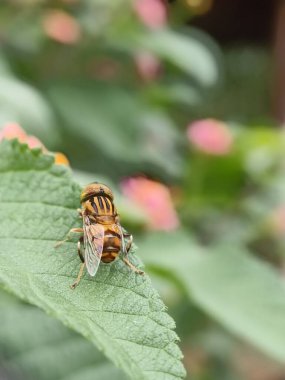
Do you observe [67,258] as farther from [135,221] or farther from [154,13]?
[154,13]

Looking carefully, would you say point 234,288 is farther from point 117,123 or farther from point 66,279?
point 117,123

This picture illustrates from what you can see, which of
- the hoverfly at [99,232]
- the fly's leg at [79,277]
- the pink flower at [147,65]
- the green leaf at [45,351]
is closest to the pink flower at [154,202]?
the green leaf at [45,351]

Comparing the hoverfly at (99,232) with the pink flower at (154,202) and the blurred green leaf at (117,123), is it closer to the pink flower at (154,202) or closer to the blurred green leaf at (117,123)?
the pink flower at (154,202)

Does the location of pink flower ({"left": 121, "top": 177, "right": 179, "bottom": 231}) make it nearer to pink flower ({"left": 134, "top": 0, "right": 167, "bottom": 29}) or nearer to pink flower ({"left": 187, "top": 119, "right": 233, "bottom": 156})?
pink flower ({"left": 187, "top": 119, "right": 233, "bottom": 156})

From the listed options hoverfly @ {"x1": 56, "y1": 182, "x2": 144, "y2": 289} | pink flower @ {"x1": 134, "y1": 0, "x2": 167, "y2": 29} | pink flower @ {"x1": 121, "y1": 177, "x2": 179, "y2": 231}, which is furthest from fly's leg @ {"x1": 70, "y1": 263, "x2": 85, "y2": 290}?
pink flower @ {"x1": 134, "y1": 0, "x2": 167, "y2": 29}

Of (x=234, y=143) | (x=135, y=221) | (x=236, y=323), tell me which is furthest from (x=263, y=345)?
(x=234, y=143)

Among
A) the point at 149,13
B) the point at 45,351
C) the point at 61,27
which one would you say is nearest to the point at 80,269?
the point at 45,351

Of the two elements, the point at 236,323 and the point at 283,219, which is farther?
→ the point at 283,219
